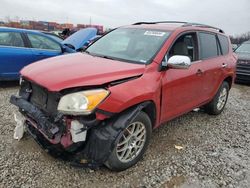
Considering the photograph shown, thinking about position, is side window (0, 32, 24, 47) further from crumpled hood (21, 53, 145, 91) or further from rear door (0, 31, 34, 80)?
crumpled hood (21, 53, 145, 91)

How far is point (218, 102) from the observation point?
17.9 feet

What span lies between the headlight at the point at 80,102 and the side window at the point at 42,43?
4.75 meters

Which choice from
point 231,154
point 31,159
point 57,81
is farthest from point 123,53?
point 231,154

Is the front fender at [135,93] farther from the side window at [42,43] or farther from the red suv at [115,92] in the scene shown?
the side window at [42,43]

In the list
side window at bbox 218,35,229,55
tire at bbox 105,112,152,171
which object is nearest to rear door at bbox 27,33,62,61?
side window at bbox 218,35,229,55

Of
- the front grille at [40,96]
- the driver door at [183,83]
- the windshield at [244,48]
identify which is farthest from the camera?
the windshield at [244,48]

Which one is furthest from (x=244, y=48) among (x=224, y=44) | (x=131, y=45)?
(x=131, y=45)

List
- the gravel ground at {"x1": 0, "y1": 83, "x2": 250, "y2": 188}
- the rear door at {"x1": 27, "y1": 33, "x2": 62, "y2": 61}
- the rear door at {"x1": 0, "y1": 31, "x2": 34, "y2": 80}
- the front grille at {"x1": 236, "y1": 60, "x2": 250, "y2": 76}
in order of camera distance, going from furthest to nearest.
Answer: the front grille at {"x1": 236, "y1": 60, "x2": 250, "y2": 76} < the rear door at {"x1": 27, "y1": 33, "x2": 62, "y2": 61} < the rear door at {"x1": 0, "y1": 31, "x2": 34, "y2": 80} < the gravel ground at {"x1": 0, "y1": 83, "x2": 250, "y2": 188}

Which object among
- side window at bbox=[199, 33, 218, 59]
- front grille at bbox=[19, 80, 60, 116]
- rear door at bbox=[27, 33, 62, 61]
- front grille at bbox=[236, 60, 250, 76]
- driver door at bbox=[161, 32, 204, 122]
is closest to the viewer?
front grille at bbox=[19, 80, 60, 116]

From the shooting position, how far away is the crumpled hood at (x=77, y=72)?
9.02ft

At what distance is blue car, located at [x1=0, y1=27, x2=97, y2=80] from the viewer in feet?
20.6

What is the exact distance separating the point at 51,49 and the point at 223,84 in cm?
465

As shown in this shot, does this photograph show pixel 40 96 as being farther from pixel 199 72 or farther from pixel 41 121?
pixel 199 72

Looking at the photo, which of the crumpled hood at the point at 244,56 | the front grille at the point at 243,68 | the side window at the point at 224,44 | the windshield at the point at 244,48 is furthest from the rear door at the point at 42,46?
the windshield at the point at 244,48
